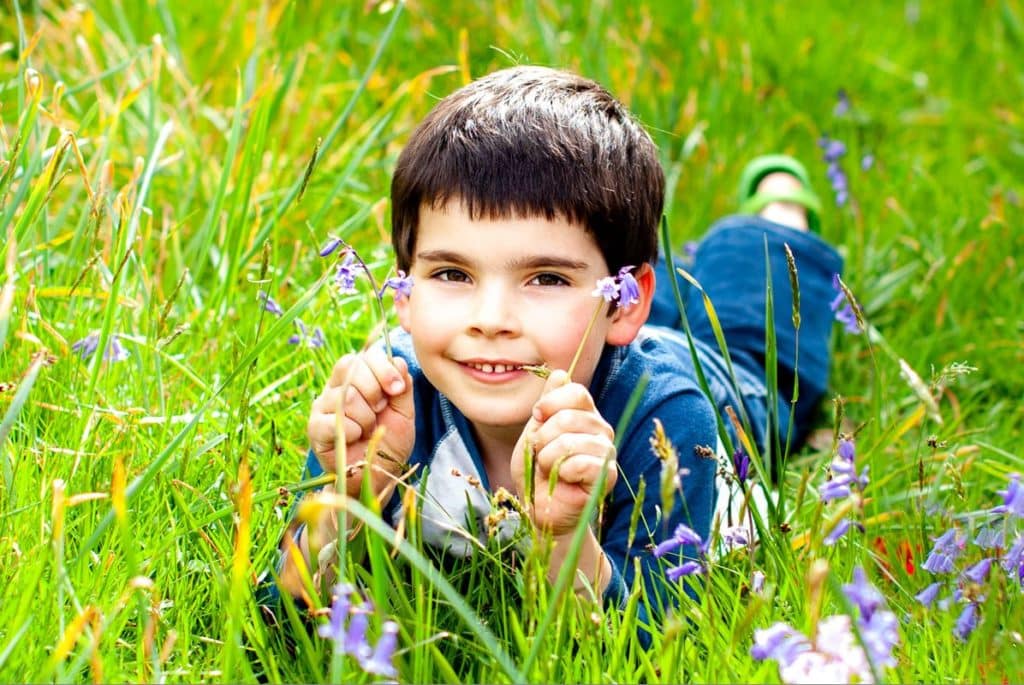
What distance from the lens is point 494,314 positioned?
2057 mm

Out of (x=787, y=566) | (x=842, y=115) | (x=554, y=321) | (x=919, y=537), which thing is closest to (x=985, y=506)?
(x=919, y=537)

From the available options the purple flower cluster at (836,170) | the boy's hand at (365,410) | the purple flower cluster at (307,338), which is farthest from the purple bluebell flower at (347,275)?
the purple flower cluster at (836,170)

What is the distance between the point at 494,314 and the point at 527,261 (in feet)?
0.35

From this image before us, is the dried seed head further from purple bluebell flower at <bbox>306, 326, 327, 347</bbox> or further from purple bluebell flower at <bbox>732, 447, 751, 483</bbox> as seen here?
purple bluebell flower at <bbox>732, 447, 751, 483</bbox>

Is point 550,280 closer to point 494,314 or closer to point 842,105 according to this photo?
point 494,314

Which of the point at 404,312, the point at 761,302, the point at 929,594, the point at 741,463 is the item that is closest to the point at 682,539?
the point at 929,594

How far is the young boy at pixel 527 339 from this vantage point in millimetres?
1999

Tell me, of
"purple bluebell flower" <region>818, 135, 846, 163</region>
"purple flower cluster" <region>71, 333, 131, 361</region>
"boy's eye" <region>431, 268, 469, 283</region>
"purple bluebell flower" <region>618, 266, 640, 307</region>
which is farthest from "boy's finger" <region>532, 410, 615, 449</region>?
"purple bluebell flower" <region>818, 135, 846, 163</region>

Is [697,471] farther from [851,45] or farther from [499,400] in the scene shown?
[851,45]

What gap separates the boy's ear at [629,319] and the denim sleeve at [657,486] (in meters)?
0.14

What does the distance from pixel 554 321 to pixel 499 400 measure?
159mm

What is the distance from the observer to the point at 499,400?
84.0 inches

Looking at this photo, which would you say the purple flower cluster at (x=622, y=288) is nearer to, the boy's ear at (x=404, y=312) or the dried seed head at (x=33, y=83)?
the boy's ear at (x=404, y=312)

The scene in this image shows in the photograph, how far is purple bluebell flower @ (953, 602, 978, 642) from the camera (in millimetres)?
1762
